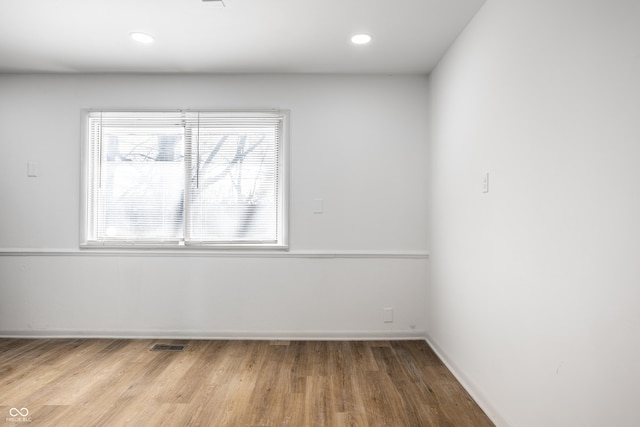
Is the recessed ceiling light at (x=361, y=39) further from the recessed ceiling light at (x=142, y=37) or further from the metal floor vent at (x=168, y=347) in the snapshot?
the metal floor vent at (x=168, y=347)

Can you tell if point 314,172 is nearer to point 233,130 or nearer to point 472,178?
point 233,130

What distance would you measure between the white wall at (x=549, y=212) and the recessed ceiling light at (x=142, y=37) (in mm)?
2384

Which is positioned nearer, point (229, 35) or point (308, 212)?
point (229, 35)

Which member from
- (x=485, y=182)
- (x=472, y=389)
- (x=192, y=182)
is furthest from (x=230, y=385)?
(x=485, y=182)

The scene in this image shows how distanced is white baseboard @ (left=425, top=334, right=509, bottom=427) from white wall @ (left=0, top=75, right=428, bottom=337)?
51cm

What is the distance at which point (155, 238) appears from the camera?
379cm

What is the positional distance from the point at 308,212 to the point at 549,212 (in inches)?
91.1

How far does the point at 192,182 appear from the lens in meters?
3.79

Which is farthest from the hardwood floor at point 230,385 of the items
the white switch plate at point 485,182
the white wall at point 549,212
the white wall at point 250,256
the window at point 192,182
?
the white switch plate at point 485,182

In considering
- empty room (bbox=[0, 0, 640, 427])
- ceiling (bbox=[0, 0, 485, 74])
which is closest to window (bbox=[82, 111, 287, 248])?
empty room (bbox=[0, 0, 640, 427])

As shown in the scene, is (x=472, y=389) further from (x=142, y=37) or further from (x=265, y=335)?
(x=142, y=37)

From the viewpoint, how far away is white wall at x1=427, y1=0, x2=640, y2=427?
1313mm

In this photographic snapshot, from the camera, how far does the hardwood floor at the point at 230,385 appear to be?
2.29m

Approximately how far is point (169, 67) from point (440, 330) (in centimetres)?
341
